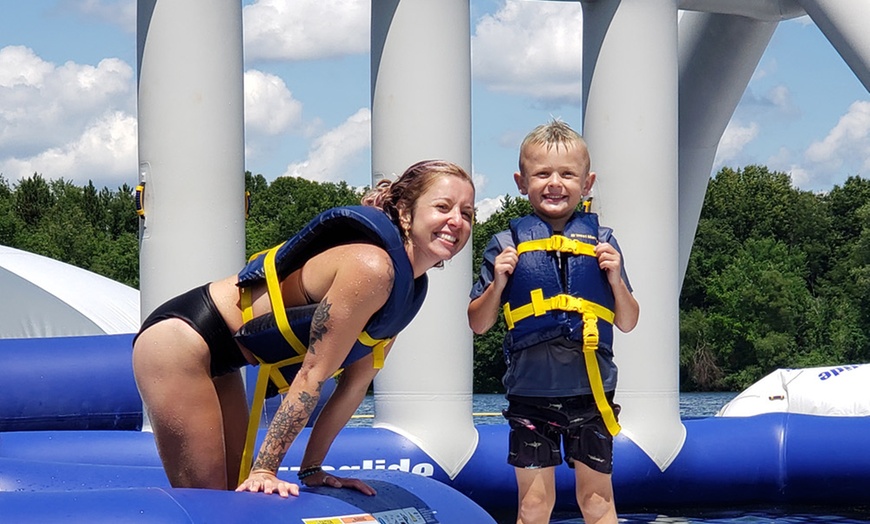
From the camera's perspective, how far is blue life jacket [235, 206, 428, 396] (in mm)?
3252

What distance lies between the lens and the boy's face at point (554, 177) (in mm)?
3912

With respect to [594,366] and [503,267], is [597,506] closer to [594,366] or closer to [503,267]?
[594,366]

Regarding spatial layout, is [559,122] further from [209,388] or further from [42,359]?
[42,359]

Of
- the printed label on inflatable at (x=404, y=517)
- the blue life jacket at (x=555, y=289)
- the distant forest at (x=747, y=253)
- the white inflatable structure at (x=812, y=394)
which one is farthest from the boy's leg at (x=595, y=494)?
the distant forest at (x=747, y=253)

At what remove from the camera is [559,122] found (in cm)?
403

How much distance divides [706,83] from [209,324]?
16.7 ft

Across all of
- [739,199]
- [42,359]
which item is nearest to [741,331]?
[739,199]

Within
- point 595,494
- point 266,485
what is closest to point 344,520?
point 266,485

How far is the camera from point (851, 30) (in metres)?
6.23

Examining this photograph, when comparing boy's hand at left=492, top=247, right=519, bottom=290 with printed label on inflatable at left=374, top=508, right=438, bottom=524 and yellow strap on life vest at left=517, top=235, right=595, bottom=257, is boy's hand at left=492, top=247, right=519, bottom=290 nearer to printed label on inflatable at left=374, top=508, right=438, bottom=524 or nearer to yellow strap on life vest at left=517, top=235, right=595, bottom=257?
yellow strap on life vest at left=517, top=235, right=595, bottom=257

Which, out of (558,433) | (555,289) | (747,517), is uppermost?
(555,289)

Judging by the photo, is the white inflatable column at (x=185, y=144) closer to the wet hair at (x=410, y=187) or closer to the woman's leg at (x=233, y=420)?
the woman's leg at (x=233, y=420)

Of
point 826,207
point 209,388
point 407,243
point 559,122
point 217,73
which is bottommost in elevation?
point 209,388

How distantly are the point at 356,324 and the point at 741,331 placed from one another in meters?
39.6
